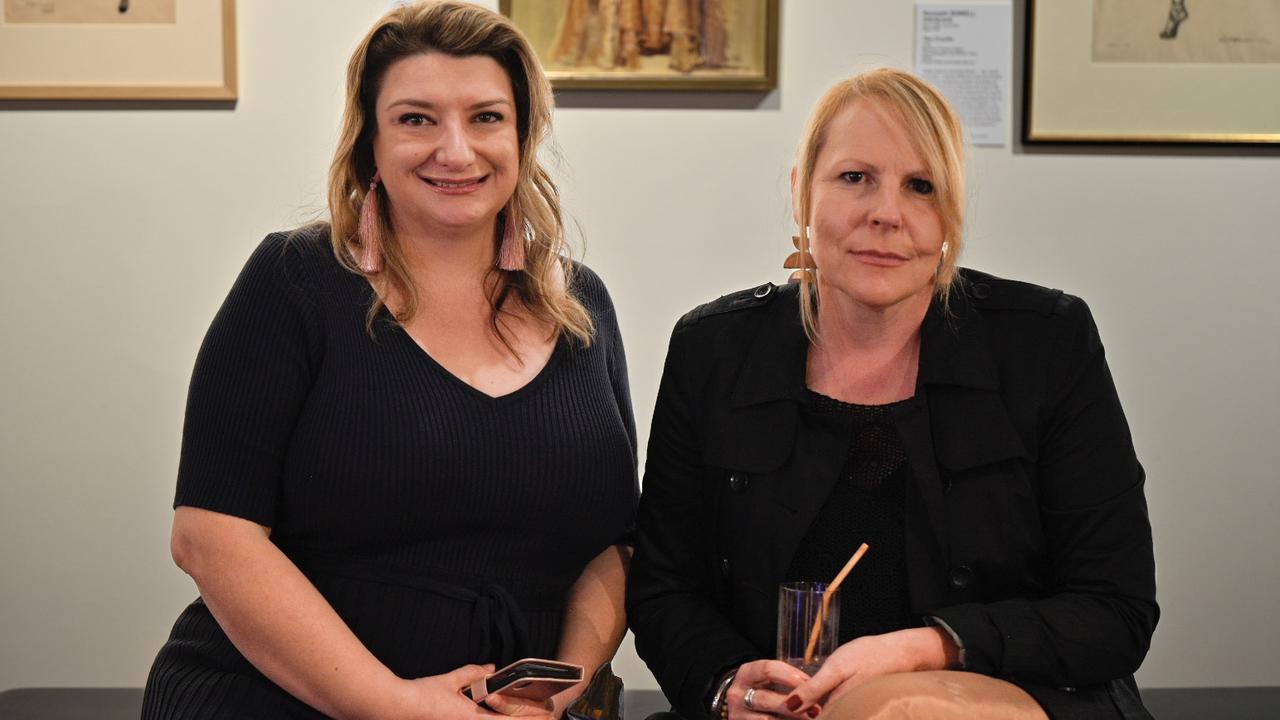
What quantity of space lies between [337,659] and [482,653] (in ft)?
→ 0.73

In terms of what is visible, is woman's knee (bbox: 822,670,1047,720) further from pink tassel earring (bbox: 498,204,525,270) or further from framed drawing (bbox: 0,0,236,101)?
framed drawing (bbox: 0,0,236,101)

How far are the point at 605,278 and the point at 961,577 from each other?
1565 mm

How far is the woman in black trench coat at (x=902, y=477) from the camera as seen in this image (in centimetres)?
152

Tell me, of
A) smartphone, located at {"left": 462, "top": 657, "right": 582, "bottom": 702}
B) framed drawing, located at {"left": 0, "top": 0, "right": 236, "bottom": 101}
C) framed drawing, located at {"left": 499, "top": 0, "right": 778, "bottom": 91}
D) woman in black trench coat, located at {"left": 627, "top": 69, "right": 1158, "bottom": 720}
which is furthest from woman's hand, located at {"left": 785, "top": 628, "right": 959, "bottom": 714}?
framed drawing, located at {"left": 0, "top": 0, "right": 236, "bottom": 101}

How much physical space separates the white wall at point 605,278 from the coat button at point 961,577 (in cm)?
146

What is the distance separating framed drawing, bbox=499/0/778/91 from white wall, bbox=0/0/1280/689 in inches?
3.2

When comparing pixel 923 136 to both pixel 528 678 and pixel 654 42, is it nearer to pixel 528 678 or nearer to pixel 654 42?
pixel 528 678

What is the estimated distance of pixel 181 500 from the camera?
162 cm

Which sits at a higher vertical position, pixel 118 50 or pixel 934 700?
pixel 118 50

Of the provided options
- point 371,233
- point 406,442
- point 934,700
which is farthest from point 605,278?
point 934,700

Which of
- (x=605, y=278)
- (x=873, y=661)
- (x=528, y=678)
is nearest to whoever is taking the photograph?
(x=873, y=661)

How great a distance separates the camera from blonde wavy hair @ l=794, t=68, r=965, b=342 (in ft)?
5.32

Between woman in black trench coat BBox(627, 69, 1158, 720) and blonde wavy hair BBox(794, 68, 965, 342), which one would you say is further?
blonde wavy hair BBox(794, 68, 965, 342)

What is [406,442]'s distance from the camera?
5.52ft
